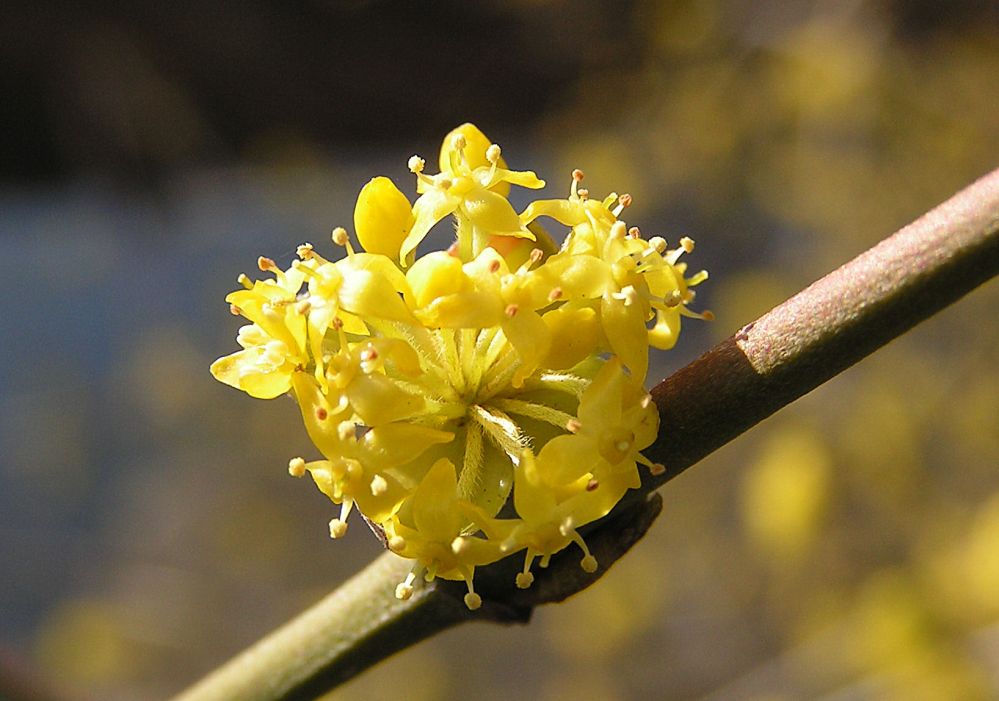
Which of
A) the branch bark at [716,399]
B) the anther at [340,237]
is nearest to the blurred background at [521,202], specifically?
the branch bark at [716,399]

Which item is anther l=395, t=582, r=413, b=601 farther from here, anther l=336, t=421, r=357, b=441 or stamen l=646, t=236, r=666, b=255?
stamen l=646, t=236, r=666, b=255

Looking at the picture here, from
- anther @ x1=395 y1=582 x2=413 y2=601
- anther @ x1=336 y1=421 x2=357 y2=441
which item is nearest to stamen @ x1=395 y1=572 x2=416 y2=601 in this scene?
anther @ x1=395 y1=582 x2=413 y2=601

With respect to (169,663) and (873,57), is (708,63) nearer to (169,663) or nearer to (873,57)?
(873,57)

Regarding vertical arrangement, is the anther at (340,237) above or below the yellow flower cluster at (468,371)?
above

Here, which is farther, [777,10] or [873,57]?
[777,10]

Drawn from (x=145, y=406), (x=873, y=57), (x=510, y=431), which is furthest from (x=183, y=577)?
(x=510, y=431)

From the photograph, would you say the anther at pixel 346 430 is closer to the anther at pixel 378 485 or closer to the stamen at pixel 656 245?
the anther at pixel 378 485
